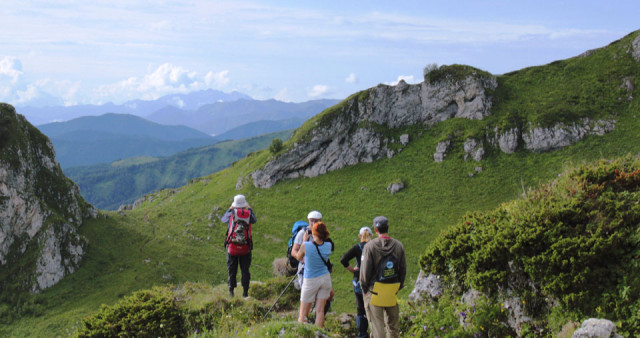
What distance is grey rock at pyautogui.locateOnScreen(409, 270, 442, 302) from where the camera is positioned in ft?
36.9

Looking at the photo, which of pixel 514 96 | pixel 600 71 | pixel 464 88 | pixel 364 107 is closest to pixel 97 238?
pixel 364 107

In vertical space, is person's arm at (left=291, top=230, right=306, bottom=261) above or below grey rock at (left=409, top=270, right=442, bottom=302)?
above

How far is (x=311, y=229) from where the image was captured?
34.5 feet

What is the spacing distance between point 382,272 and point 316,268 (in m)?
2.20

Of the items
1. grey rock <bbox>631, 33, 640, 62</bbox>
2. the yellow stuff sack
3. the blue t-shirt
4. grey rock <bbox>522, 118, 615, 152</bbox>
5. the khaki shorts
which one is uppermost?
grey rock <bbox>631, 33, 640, 62</bbox>

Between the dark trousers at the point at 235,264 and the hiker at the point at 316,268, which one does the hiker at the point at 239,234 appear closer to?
the dark trousers at the point at 235,264

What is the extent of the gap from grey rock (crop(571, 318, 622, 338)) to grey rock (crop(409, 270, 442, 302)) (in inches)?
180

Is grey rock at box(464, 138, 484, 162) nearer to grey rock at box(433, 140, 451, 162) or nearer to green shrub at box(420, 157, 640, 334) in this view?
grey rock at box(433, 140, 451, 162)

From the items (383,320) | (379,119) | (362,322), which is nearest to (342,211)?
(379,119)

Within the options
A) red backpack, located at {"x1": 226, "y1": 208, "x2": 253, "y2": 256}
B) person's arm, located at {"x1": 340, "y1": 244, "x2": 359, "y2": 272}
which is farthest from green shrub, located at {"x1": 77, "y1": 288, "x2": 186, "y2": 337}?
person's arm, located at {"x1": 340, "y1": 244, "x2": 359, "y2": 272}

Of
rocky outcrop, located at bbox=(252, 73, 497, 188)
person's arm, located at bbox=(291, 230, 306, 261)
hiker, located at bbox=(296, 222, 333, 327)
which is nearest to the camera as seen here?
hiker, located at bbox=(296, 222, 333, 327)

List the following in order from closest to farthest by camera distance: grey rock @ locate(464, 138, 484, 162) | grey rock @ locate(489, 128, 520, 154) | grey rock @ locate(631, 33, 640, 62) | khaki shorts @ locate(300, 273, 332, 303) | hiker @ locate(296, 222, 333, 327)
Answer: hiker @ locate(296, 222, 333, 327), khaki shorts @ locate(300, 273, 332, 303), grey rock @ locate(489, 128, 520, 154), grey rock @ locate(464, 138, 484, 162), grey rock @ locate(631, 33, 640, 62)

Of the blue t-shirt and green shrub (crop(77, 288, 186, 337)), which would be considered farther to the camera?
green shrub (crop(77, 288, 186, 337))

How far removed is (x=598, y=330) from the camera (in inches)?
261
